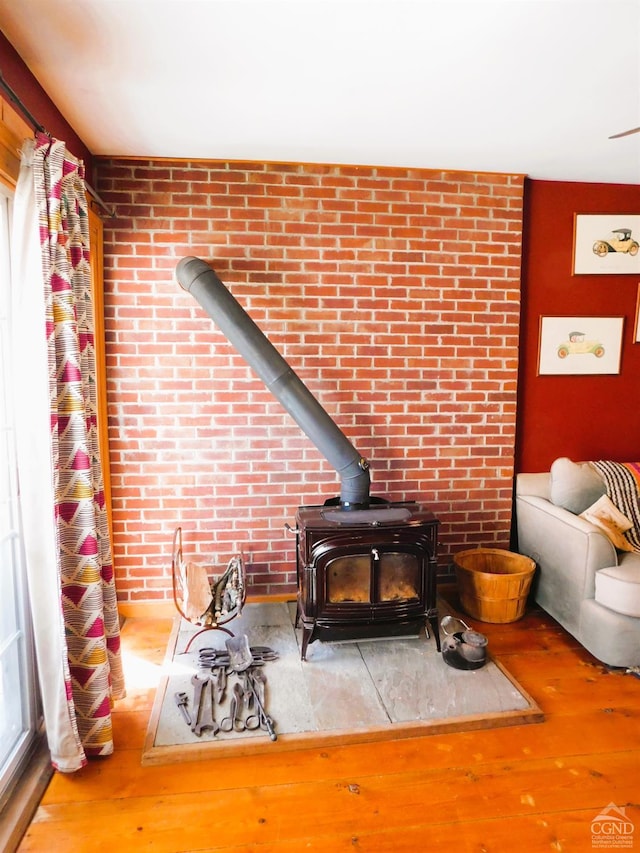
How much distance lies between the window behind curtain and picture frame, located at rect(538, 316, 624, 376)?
2.75 metres

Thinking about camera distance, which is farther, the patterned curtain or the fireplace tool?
the fireplace tool

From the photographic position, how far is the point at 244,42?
1718 mm

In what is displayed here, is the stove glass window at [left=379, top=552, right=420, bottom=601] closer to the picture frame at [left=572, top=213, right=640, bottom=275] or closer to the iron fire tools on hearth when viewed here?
the iron fire tools on hearth

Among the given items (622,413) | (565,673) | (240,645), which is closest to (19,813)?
(240,645)

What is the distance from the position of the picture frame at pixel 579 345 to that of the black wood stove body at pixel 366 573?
1.36 m

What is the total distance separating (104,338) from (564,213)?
2726 mm

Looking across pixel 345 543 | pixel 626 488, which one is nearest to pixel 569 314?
pixel 626 488

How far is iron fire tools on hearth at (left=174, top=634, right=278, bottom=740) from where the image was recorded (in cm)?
198

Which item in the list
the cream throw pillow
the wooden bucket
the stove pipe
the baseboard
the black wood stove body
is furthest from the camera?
the wooden bucket

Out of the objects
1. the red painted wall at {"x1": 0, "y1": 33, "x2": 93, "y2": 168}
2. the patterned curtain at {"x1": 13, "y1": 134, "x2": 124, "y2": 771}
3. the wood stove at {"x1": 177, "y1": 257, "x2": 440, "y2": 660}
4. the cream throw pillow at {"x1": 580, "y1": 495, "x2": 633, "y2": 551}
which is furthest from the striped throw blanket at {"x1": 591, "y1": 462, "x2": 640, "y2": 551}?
the red painted wall at {"x1": 0, "y1": 33, "x2": 93, "y2": 168}

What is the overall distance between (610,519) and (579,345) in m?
1.07

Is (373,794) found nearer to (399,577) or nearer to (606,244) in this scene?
(399,577)

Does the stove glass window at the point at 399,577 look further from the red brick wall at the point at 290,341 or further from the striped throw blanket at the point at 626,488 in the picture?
the striped throw blanket at the point at 626,488

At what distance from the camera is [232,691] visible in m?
2.19
